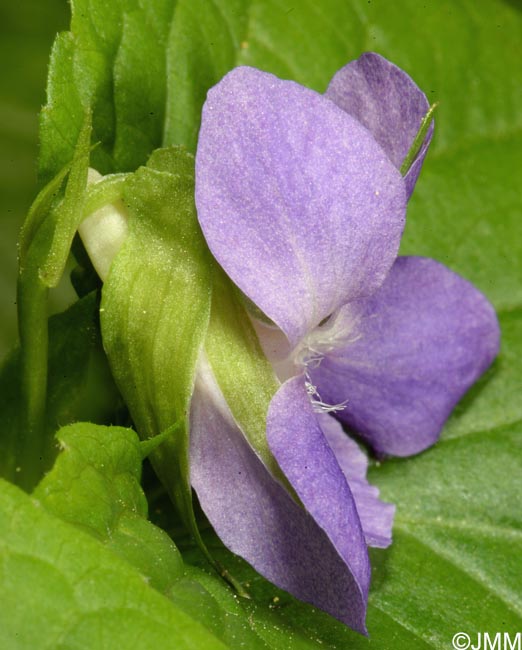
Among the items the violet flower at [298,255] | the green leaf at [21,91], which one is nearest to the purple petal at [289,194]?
the violet flower at [298,255]

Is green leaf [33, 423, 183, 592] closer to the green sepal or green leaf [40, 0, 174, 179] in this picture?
the green sepal

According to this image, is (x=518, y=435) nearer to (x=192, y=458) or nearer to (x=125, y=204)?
(x=192, y=458)

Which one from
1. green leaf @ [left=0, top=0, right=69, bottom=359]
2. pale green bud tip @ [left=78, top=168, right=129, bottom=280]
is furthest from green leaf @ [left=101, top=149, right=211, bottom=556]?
green leaf @ [left=0, top=0, right=69, bottom=359]

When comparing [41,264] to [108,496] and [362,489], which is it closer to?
[108,496]

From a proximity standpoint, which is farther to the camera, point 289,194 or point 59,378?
point 59,378

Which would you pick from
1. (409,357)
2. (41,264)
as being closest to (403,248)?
(409,357)

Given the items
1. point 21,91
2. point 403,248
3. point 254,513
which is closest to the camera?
point 254,513

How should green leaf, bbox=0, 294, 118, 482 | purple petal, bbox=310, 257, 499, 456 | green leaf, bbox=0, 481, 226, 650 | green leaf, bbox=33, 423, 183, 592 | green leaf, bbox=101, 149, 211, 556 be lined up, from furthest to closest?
1. purple petal, bbox=310, 257, 499, 456
2. green leaf, bbox=0, 294, 118, 482
3. green leaf, bbox=101, 149, 211, 556
4. green leaf, bbox=33, 423, 183, 592
5. green leaf, bbox=0, 481, 226, 650
